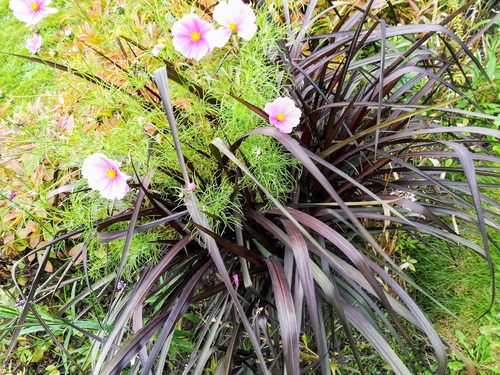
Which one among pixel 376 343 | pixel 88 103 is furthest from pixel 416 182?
pixel 88 103

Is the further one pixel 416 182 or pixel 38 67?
pixel 38 67

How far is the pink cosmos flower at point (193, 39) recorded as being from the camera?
91 centimetres

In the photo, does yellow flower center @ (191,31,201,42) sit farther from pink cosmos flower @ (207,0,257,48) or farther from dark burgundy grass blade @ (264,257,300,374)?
dark burgundy grass blade @ (264,257,300,374)

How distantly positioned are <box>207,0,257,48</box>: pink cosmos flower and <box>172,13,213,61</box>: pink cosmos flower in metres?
0.02

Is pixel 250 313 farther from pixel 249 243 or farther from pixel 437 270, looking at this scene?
pixel 437 270

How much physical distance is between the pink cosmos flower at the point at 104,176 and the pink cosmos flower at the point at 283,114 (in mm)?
374

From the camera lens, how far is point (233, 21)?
906 mm

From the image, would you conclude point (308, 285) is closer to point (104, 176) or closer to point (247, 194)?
point (247, 194)

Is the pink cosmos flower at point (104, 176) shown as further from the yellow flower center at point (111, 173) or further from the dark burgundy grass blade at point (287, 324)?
the dark burgundy grass blade at point (287, 324)

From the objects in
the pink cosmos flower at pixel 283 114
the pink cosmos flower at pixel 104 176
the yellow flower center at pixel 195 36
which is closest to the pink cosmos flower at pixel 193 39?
the yellow flower center at pixel 195 36

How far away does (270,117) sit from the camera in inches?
37.7

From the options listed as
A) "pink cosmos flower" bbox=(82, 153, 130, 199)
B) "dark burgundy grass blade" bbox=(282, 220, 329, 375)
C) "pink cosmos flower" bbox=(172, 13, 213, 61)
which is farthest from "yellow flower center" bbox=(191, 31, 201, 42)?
"dark burgundy grass blade" bbox=(282, 220, 329, 375)

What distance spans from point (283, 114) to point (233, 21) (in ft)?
0.80

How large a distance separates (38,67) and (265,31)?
7.40 feet
